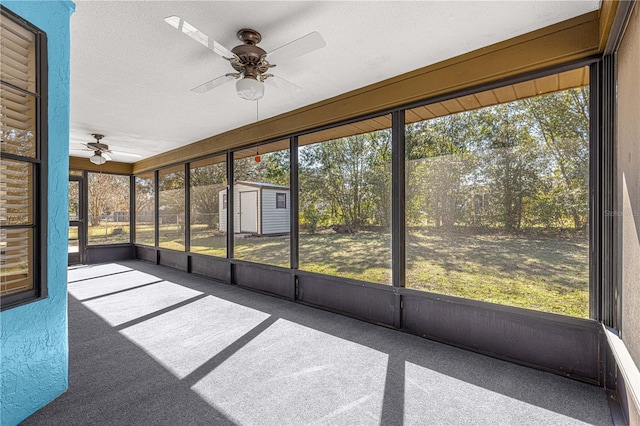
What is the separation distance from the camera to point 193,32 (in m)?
1.95

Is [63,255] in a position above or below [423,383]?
above

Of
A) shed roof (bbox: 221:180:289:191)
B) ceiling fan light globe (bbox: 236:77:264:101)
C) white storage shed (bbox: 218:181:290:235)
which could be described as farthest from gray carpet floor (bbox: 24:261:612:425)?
ceiling fan light globe (bbox: 236:77:264:101)

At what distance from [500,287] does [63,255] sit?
10.9 feet

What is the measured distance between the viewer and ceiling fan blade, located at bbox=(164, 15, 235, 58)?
1795mm

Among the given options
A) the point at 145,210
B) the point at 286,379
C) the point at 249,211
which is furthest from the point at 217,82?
the point at 145,210

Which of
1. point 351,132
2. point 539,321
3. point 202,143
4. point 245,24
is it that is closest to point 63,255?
point 245,24

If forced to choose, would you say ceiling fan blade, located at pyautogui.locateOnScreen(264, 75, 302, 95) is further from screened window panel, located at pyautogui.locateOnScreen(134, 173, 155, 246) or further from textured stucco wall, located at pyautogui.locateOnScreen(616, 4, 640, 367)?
screened window panel, located at pyautogui.locateOnScreen(134, 173, 155, 246)

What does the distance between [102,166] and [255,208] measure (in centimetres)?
509

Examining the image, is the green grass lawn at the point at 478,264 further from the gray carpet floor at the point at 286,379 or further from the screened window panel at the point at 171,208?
the screened window panel at the point at 171,208

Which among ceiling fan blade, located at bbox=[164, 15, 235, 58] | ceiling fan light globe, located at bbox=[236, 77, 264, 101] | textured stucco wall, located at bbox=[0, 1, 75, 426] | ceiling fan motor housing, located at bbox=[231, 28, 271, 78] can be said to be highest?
ceiling fan motor housing, located at bbox=[231, 28, 271, 78]

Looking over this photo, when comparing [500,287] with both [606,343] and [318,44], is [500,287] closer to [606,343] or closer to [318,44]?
[606,343]

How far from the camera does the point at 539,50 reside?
2.39 m

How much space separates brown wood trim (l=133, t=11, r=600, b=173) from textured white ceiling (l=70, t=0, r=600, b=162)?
3.2 inches

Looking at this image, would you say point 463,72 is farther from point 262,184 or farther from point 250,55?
point 262,184
